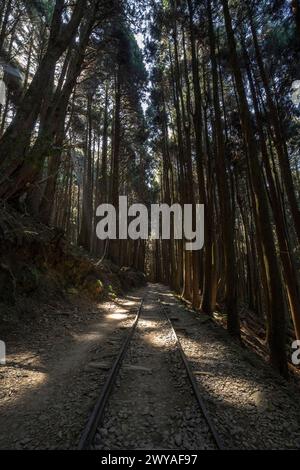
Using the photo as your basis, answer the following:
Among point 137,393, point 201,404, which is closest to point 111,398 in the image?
point 137,393

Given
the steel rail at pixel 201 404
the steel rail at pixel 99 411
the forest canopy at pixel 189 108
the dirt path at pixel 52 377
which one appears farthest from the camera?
the forest canopy at pixel 189 108

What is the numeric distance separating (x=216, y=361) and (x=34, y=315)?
15.9 ft

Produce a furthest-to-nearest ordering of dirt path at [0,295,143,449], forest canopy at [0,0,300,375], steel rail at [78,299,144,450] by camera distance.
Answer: forest canopy at [0,0,300,375]
dirt path at [0,295,143,449]
steel rail at [78,299,144,450]

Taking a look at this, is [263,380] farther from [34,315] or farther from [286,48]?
[286,48]

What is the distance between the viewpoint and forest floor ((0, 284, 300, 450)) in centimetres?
340

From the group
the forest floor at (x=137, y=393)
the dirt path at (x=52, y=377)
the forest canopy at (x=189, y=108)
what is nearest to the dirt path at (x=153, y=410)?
the forest floor at (x=137, y=393)

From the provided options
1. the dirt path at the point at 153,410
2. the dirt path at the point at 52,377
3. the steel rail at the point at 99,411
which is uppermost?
the steel rail at the point at 99,411

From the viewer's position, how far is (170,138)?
22.3m

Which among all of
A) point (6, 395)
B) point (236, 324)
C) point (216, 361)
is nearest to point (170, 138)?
point (236, 324)

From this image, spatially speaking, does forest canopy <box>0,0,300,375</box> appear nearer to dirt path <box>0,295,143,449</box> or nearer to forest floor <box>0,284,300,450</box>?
forest floor <box>0,284,300,450</box>

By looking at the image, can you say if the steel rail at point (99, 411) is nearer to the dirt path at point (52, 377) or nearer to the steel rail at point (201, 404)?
the dirt path at point (52, 377)

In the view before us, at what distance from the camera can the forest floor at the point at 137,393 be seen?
3.40 meters

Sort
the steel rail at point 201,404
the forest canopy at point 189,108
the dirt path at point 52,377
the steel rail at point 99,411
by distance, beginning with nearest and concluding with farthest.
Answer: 1. the steel rail at point 99,411
2. the steel rail at point 201,404
3. the dirt path at point 52,377
4. the forest canopy at point 189,108

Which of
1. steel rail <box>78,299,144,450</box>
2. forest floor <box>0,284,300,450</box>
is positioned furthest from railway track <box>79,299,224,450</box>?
forest floor <box>0,284,300,450</box>
